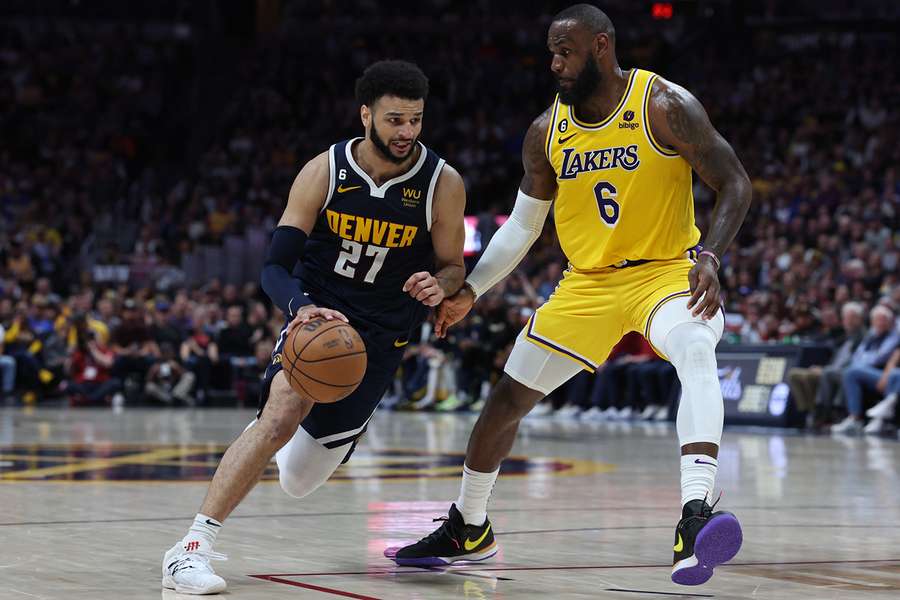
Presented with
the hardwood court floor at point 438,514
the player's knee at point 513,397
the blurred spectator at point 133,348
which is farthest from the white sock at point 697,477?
the blurred spectator at point 133,348

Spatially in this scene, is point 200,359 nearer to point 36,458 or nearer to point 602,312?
point 36,458

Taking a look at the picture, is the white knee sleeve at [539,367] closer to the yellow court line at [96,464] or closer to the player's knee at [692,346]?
the player's knee at [692,346]

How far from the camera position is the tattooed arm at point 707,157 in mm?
5395

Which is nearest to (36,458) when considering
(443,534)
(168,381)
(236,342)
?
(443,534)

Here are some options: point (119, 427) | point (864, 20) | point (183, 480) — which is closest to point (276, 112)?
point (864, 20)

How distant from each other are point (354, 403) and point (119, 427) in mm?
9981

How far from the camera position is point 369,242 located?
559 centimetres

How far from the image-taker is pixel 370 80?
5.50m

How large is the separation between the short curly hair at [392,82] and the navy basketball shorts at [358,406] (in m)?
0.94

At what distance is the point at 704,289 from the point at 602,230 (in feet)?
2.17

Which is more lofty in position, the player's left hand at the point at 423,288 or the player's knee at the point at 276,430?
the player's left hand at the point at 423,288

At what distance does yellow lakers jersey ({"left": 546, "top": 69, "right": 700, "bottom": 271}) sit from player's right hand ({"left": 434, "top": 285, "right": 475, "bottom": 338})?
0.49m

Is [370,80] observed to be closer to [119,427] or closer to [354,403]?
[354,403]

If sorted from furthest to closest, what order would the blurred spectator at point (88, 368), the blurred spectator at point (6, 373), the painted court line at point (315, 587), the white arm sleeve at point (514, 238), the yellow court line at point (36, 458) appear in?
1. the blurred spectator at point (88, 368)
2. the blurred spectator at point (6, 373)
3. the yellow court line at point (36, 458)
4. the white arm sleeve at point (514, 238)
5. the painted court line at point (315, 587)
